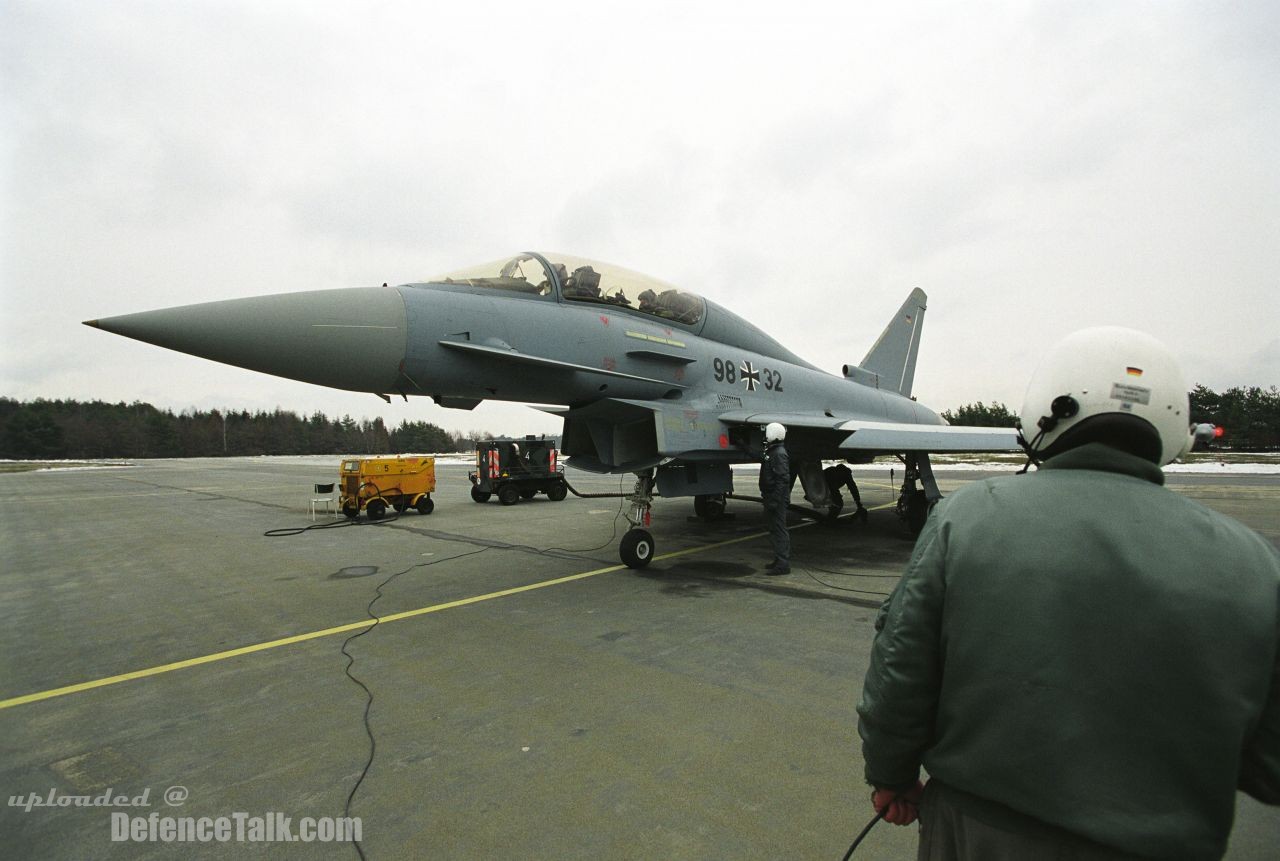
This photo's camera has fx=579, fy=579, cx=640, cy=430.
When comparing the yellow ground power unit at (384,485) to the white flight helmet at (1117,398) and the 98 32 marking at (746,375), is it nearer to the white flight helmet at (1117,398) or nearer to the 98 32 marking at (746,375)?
the 98 32 marking at (746,375)

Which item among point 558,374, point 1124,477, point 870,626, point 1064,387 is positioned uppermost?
point 558,374

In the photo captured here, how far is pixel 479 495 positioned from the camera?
15008 millimetres

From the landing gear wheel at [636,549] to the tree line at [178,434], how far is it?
2198 inches

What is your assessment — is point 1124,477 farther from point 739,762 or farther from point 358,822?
point 358,822

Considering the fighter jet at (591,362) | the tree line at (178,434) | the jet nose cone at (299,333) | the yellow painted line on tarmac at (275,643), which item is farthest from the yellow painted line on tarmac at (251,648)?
the tree line at (178,434)

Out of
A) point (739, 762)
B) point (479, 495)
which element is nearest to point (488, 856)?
point (739, 762)

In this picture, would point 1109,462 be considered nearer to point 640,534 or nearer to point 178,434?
A: point 640,534

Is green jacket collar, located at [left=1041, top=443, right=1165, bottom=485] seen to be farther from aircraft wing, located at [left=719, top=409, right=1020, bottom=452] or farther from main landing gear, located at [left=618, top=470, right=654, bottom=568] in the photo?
aircraft wing, located at [left=719, top=409, right=1020, bottom=452]

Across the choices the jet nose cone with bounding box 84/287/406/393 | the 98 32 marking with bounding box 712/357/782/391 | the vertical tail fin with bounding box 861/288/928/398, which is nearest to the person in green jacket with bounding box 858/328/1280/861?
the jet nose cone with bounding box 84/287/406/393

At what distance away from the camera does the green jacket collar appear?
3.93 ft

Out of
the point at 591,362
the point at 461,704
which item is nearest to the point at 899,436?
the point at 591,362

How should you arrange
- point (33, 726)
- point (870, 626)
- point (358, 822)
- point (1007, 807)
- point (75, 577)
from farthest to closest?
point (75, 577)
point (870, 626)
point (33, 726)
point (358, 822)
point (1007, 807)

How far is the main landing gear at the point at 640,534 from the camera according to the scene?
22.0 feet

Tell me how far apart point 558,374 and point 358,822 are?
4.02 m
